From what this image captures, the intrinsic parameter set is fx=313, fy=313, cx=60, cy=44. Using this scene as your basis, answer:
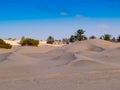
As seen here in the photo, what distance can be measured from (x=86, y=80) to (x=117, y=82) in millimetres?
1260

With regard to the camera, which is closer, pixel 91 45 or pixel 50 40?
pixel 91 45

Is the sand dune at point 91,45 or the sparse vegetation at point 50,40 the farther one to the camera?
the sparse vegetation at point 50,40

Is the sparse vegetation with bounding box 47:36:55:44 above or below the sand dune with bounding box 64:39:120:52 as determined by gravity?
above

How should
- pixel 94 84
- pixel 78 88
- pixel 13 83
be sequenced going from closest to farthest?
pixel 78 88
pixel 94 84
pixel 13 83

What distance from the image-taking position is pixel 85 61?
18.7 m

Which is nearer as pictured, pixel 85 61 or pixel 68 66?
pixel 68 66

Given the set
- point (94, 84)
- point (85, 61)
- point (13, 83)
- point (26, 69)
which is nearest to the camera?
point (94, 84)

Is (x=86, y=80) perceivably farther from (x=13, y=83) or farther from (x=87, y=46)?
(x=87, y=46)

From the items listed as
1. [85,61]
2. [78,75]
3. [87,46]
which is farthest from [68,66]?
[87,46]

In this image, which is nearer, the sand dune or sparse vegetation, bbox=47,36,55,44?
the sand dune

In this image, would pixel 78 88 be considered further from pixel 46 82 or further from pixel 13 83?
pixel 13 83

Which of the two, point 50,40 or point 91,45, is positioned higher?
point 50,40

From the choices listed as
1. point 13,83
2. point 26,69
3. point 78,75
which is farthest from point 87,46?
point 13,83

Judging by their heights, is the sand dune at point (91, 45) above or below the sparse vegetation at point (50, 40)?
below
